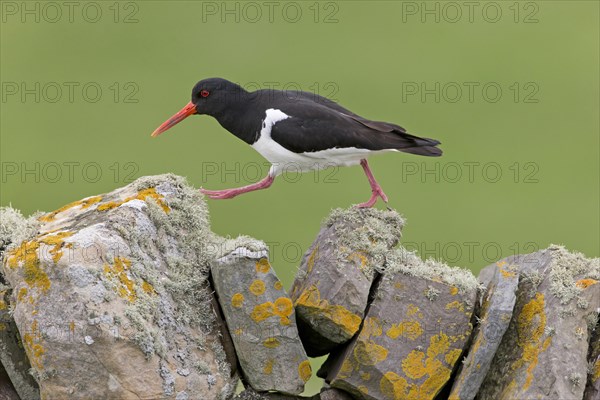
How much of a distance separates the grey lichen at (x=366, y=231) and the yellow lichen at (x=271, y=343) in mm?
917

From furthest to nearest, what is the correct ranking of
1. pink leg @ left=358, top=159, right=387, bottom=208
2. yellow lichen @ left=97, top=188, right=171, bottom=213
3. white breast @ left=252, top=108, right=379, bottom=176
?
1. white breast @ left=252, top=108, right=379, bottom=176
2. pink leg @ left=358, top=159, right=387, bottom=208
3. yellow lichen @ left=97, top=188, right=171, bottom=213

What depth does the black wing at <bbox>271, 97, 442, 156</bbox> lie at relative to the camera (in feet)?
33.8

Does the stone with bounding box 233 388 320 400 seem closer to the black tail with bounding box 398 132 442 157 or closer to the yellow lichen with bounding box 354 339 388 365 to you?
the yellow lichen with bounding box 354 339 388 365

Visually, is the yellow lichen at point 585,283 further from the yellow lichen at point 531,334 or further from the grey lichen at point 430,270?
the grey lichen at point 430,270

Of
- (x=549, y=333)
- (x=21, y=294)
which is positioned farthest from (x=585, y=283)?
(x=21, y=294)

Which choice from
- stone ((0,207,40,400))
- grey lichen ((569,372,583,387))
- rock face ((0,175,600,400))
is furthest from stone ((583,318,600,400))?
stone ((0,207,40,400))

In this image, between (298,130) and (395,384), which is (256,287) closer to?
(395,384)

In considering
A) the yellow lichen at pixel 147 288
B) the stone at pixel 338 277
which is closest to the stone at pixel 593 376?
the stone at pixel 338 277

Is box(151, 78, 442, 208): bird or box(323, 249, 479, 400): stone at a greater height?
box(151, 78, 442, 208): bird

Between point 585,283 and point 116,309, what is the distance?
12.3 feet

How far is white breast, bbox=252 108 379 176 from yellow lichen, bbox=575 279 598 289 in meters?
2.88

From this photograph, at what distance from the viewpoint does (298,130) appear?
1036 cm

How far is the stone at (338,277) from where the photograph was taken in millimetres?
8172

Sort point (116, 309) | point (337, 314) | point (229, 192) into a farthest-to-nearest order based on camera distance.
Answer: point (229, 192) → point (337, 314) → point (116, 309)
